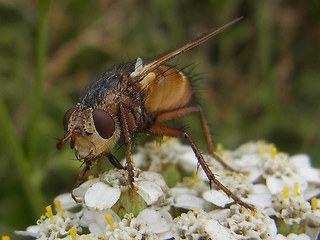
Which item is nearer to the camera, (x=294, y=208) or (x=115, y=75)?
(x=294, y=208)

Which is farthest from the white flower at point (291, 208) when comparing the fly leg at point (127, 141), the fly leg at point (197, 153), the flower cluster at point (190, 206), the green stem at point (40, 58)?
the green stem at point (40, 58)

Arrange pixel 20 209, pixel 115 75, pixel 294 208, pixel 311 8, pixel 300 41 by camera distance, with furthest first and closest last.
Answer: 1. pixel 300 41
2. pixel 311 8
3. pixel 20 209
4. pixel 115 75
5. pixel 294 208

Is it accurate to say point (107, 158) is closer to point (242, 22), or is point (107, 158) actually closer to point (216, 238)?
point (216, 238)

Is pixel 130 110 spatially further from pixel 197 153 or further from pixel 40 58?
pixel 40 58

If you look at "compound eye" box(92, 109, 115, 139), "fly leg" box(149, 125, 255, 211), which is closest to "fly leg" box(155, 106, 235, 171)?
"fly leg" box(149, 125, 255, 211)

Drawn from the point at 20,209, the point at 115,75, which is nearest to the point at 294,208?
the point at 115,75

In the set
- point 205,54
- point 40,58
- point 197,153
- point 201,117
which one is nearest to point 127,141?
point 197,153

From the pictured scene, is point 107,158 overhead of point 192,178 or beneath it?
overhead
